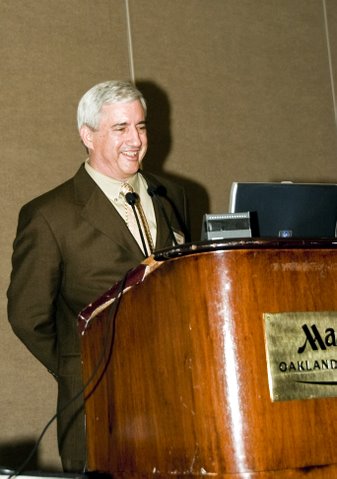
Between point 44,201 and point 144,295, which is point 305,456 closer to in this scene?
point 144,295

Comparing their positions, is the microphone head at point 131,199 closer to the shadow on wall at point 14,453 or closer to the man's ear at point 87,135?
the man's ear at point 87,135

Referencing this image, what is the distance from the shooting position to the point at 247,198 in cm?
232

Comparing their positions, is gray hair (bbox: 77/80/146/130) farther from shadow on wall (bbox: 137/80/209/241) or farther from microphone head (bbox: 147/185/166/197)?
shadow on wall (bbox: 137/80/209/241)

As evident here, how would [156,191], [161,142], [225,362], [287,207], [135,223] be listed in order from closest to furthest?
[225,362]
[287,207]
[156,191]
[135,223]
[161,142]

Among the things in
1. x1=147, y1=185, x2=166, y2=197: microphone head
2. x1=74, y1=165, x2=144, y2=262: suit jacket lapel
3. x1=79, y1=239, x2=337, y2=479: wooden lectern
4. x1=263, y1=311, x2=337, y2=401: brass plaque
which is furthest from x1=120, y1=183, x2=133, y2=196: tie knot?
x1=263, y1=311, x2=337, y2=401: brass plaque

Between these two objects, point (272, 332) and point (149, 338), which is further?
point (149, 338)

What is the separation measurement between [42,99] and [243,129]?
1173 millimetres

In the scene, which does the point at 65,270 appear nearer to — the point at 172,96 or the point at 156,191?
the point at 156,191

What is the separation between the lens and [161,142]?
4129 millimetres

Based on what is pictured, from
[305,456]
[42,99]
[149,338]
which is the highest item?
[42,99]

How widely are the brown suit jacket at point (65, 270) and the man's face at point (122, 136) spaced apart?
0.44ft

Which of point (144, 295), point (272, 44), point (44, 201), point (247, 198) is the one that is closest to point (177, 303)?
point (144, 295)

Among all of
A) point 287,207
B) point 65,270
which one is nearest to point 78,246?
point 65,270

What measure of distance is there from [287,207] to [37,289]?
80cm
